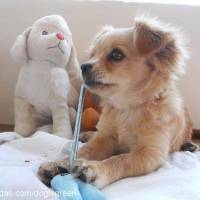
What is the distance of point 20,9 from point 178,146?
1.05m

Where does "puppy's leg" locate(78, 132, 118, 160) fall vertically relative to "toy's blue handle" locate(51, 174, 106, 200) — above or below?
below

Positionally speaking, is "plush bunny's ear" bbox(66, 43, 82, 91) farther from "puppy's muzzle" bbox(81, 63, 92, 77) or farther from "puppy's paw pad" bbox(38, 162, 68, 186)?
"puppy's paw pad" bbox(38, 162, 68, 186)

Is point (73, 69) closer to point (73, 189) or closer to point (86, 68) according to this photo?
point (86, 68)

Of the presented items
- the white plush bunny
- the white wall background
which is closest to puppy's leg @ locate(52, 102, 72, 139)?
the white plush bunny

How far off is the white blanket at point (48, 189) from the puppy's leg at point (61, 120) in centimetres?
12

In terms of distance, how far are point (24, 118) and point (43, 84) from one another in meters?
0.17

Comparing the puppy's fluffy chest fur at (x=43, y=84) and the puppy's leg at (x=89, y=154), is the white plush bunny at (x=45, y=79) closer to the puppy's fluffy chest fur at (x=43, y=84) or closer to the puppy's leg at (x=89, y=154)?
the puppy's fluffy chest fur at (x=43, y=84)

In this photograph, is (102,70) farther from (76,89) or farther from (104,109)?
(76,89)

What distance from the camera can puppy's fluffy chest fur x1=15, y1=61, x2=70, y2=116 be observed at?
1.56 m

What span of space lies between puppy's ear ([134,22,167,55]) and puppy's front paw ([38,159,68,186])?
45 centimetres

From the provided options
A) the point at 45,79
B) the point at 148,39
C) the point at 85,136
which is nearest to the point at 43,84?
the point at 45,79

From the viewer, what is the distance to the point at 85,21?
1817 millimetres

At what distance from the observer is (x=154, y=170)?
1.13 meters

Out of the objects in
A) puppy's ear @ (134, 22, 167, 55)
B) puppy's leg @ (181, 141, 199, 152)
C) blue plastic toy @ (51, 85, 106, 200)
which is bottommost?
puppy's leg @ (181, 141, 199, 152)
